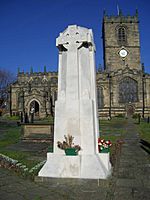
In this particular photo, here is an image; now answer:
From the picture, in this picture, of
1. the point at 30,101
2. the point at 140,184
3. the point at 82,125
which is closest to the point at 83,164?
the point at 82,125

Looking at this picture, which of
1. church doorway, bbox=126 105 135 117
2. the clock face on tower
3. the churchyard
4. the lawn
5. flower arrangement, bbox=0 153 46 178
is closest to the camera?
flower arrangement, bbox=0 153 46 178

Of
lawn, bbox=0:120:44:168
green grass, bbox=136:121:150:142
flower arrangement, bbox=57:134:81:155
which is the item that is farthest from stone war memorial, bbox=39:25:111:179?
green grass, bbox=136:121:150:142

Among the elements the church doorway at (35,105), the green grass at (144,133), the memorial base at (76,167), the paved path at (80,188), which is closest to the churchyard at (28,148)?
the green grass at (144,133)

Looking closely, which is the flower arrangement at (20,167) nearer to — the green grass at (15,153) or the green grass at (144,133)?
the green grass at (15,153)

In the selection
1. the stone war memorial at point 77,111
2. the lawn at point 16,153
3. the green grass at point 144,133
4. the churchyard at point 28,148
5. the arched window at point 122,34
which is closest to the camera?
the stone war memorial at point 77,111

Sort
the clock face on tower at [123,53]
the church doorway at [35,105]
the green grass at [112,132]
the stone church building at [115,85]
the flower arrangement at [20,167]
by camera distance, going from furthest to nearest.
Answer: the clock face on tower at [123,53]
the church doorway at [35,105]
the stone church building at [115,85]
the green grass at [112,132]
the flower arrangement at [20,167]

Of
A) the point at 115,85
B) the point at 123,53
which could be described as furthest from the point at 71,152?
the point at 123,53

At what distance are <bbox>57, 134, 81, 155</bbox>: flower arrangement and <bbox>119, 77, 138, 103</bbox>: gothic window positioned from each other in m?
48.1

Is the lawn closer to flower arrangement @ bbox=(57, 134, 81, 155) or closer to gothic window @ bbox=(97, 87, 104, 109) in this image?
flower arrangement @ bbox=(57, 134, 81, 155)

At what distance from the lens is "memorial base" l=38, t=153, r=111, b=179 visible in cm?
568

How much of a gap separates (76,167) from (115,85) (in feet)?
161

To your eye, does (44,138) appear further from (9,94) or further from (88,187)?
(9,94)

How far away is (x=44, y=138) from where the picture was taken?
49.8 ft

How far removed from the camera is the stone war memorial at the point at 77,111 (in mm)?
5789
